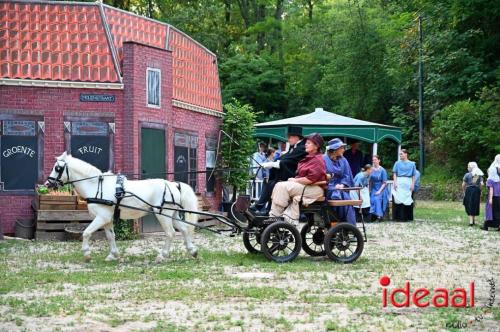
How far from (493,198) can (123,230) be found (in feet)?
30.3

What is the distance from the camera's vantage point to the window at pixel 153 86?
67.5ft

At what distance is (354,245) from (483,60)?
28.4 meters

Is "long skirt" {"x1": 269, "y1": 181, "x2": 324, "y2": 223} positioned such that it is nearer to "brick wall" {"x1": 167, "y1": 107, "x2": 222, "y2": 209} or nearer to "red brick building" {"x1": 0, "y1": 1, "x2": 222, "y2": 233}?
"red brick building" {"x1": 0, "y1": 1, "x2": 222, "y2": 233}

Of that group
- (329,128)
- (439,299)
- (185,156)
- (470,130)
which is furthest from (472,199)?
(470,130)

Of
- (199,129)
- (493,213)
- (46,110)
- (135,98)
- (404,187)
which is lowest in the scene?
(493,213)

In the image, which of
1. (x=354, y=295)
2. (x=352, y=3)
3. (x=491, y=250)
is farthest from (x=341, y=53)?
(x=354, y=295)

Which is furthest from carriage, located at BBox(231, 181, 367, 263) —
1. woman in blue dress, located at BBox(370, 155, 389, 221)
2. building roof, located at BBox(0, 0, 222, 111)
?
woman in blue dress, located at BBox(370, 155, 389, 221)

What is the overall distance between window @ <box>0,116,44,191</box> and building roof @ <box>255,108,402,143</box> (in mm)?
9006

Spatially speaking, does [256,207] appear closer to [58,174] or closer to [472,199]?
[58,174]

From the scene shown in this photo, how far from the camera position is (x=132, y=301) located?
33.6 ft

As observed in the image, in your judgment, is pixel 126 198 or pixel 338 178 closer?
pixel 126 198

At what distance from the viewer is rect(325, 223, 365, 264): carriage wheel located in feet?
46.1

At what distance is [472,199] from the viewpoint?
22984 millimetres

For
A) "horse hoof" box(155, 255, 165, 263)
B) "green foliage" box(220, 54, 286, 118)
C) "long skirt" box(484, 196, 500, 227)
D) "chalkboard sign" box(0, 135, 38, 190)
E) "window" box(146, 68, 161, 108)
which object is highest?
"green foliage" box(220, 54, 286, 118)
